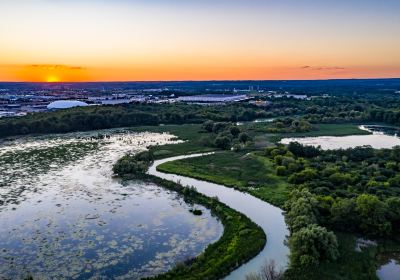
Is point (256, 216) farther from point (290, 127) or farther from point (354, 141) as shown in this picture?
point (290, 127)

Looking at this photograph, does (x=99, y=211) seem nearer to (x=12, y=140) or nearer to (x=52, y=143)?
(x=52, y=143)

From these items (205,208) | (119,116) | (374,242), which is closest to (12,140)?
(119,116)

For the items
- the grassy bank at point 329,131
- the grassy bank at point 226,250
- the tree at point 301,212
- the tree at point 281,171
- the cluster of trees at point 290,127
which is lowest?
the grassy bank at point 329,131

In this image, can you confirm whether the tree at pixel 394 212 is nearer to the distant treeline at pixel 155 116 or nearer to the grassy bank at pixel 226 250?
the grassy bank at pixel 226 250

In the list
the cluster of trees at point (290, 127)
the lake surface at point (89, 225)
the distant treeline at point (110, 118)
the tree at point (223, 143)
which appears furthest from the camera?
the cluster of trees at point (290, 127)

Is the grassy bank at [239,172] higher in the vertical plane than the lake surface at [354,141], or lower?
higher

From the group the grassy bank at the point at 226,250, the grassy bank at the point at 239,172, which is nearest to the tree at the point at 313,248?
the grassy bank at the point at 226,250
